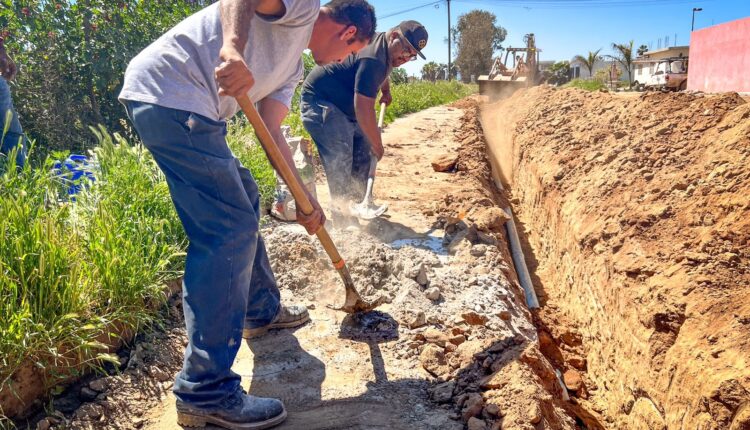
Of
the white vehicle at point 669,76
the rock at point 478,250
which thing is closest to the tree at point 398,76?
the white vehicle at point 669,76

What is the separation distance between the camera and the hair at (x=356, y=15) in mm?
2309

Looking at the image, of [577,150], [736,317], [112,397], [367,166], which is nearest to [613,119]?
[577,150]

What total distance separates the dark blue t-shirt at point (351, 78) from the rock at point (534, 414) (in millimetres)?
2548

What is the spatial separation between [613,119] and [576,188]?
1.44 metres

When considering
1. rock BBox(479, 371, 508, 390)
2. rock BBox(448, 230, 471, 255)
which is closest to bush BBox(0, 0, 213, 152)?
rock BBox(448, 230, 471, 255)

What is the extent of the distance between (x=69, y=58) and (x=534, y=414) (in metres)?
6.13

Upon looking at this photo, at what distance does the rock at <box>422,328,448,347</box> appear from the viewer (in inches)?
107

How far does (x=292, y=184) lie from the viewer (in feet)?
7.46

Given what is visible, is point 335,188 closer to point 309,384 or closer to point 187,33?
point 309,384

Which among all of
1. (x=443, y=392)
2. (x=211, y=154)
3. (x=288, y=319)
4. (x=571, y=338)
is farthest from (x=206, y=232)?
(x=571, y=338)

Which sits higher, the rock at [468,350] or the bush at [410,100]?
the bush at [410,100]

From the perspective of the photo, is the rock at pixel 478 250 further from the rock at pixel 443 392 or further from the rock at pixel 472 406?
the rock at pixel 472 406

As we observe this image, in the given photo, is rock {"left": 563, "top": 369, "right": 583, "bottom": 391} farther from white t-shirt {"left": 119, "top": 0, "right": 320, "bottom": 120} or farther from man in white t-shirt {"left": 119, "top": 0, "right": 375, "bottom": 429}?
white t-shirt {"left": 119, "top": 0, "right": 320, "bottom": 120}

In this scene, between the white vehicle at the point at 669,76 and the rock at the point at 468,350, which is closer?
the rock at the point at 468,350
